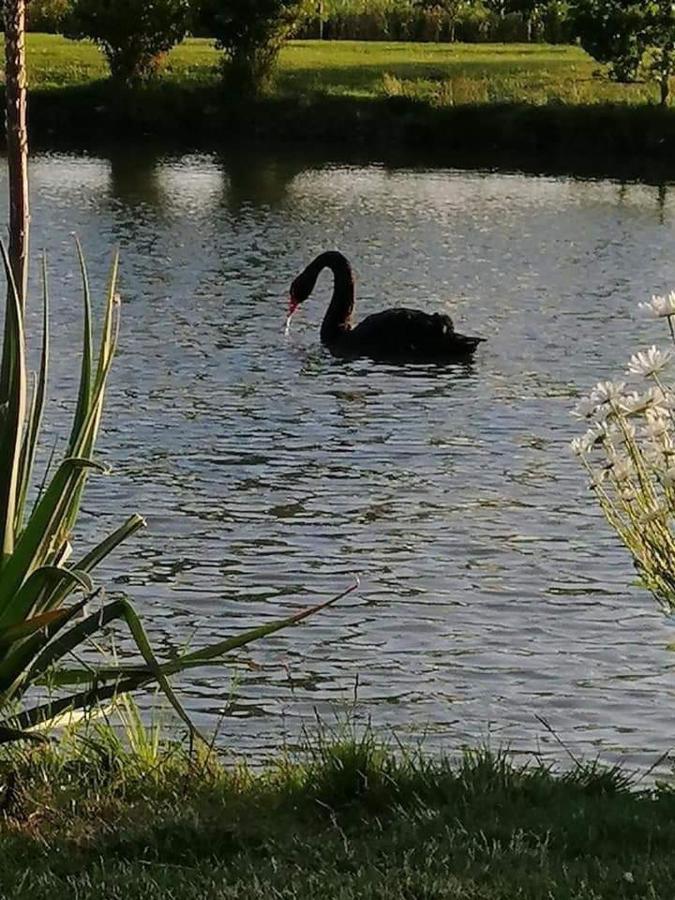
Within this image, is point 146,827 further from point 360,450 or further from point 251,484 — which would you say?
point 360,450

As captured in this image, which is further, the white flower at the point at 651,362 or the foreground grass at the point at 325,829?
the white flower at the point at 651,362

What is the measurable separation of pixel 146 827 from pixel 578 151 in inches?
1647

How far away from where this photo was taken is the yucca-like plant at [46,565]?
21.0ft

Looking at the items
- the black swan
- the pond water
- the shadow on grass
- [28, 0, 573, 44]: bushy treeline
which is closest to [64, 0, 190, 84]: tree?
the shadow on grass

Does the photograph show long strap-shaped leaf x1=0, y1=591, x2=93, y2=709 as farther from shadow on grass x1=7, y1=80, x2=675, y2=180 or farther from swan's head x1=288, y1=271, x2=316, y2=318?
shadow on grass x1=7, y1=80, x2=675, y2=180

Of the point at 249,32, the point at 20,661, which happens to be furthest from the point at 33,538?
the point at 249,32

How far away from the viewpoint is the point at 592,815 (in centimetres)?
618

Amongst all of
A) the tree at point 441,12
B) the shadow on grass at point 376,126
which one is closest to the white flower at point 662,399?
the shadow on grass at point 376,126

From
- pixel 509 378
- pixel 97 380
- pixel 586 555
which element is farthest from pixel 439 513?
pixel 97 380

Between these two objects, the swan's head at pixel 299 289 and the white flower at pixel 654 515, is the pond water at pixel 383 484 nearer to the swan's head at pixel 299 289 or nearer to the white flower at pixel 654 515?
the swan's head at pixel 299 289

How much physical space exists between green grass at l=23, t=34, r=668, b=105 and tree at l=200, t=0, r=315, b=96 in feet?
2.44

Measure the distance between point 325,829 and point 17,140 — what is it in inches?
91.1

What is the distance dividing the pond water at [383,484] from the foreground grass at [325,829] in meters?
1.52

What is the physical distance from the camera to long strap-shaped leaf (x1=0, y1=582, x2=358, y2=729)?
6508 millimetres
